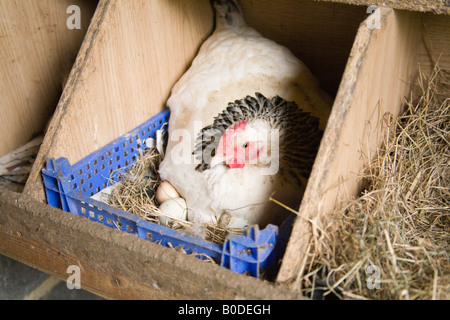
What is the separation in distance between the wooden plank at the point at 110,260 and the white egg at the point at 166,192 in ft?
1.25

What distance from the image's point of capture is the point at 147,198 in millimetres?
1584

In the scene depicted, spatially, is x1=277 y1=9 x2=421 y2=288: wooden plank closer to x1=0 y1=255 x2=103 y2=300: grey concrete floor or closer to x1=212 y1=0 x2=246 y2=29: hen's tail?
x1=212 y1=0 x2=246 y2=29: hen's tail

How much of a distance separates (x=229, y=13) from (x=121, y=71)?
50cm

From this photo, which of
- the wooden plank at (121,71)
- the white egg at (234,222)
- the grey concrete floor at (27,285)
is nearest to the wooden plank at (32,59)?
the wooden plank at (121,71)

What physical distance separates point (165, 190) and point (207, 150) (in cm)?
21

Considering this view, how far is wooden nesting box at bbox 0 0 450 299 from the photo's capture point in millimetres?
1066

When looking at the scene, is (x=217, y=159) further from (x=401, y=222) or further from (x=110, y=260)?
(x=401, y=222)

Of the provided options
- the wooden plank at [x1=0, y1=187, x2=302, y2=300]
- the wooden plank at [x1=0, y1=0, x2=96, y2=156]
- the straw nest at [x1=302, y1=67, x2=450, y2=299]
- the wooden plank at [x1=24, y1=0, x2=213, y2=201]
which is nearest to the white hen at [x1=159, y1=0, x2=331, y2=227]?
the wooden plank at [x1=24, y1=0, x2=213, y2=201]

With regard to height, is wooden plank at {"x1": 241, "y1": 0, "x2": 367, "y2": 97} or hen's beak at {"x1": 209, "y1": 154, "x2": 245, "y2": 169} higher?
wooden plank at {"x1": 241, "y1": 0, "x2": 367, "y2": 97}

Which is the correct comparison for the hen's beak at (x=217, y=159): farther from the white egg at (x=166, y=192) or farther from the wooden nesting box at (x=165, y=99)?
the wooden nesting box at (x=165, y=99)

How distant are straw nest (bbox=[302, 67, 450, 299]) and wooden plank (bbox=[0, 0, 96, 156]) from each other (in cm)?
130

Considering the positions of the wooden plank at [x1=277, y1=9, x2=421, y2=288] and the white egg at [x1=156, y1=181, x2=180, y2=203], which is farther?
the white egg at [x1=156, y1=181, x2=180, y2=203]
